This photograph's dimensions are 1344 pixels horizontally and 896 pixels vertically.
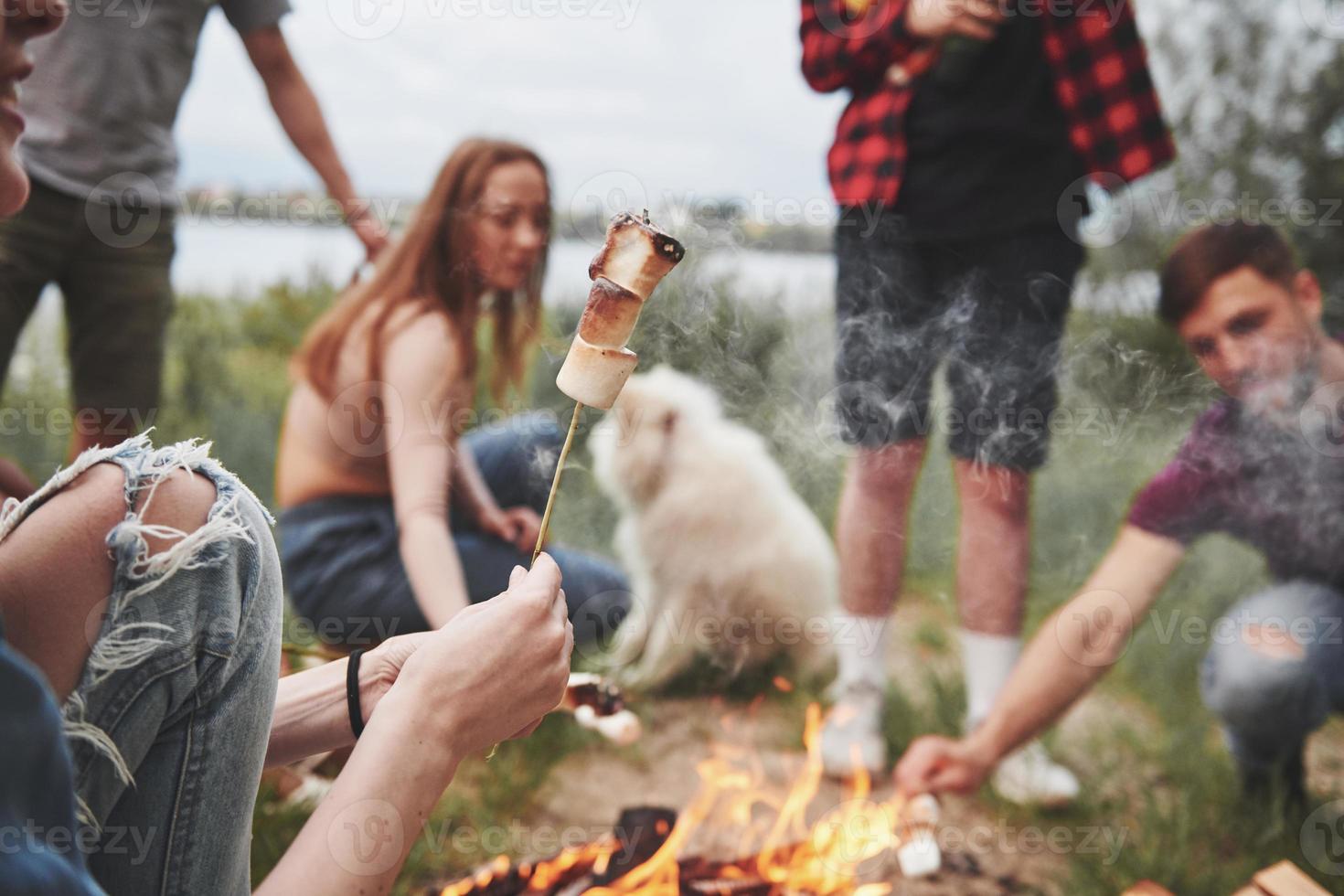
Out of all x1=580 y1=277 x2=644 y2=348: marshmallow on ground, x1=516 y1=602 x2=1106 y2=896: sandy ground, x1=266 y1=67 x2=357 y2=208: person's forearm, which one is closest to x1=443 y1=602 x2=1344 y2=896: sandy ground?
x1=516 y1=602 x2=1106 y2=896: sandy ground

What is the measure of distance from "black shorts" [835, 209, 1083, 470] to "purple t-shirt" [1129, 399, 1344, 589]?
0.34 metres

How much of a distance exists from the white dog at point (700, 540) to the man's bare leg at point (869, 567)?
0.15 metres

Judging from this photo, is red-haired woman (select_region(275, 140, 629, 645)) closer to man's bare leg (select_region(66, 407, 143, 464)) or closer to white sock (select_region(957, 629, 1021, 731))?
man's bare leg (select_region(66, 407, 143, 464))

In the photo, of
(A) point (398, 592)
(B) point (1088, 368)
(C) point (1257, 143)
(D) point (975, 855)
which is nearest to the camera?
(D) point (975, 855)

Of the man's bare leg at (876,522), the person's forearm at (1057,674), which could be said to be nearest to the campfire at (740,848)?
the person's forearm at (1057,674)

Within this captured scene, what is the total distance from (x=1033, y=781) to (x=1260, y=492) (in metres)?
0.89

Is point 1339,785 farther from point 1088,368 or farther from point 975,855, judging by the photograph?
point 1088,368

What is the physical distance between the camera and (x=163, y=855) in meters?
0.90

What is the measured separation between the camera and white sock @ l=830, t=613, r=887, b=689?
255cm

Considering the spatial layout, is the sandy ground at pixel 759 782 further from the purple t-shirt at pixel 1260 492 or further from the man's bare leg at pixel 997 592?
the purple t-shirt at pixel 1260 492

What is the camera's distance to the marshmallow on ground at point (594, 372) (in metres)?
1.07

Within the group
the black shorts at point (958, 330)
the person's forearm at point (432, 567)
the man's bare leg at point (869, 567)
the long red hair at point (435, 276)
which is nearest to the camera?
the person's forearm at point (432, 567)

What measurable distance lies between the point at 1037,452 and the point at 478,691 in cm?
187

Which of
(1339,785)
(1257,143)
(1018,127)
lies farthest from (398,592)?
(1257,143)
